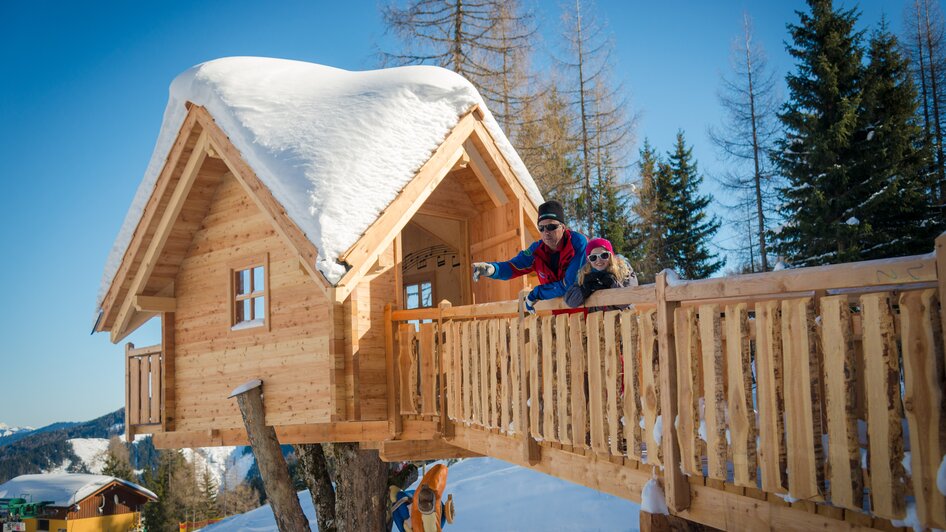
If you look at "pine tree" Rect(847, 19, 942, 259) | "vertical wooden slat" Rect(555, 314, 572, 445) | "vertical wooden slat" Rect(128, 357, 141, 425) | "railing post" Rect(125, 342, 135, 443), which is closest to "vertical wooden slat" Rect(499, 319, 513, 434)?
"vertical wooden slat" Rect(555, 314, 572, 445)

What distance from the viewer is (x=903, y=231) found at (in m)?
21.1

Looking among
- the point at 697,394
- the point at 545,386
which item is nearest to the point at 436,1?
the point at 545,386

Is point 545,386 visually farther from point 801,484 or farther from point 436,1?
point 436,1

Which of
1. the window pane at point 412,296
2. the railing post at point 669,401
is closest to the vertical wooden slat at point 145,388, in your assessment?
the window pane at point 412,296

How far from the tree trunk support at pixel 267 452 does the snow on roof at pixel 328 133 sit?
3076 millimetres

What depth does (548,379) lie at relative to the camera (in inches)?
247

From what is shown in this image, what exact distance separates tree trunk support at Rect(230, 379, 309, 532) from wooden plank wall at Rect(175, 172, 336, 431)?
0.17 meters

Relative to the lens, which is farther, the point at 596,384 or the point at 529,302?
the point at 529,302

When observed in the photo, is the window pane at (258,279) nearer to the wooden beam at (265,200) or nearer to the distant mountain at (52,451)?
the wooden beam at (265,200)

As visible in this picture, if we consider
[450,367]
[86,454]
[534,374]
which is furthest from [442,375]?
Result: [86,454]

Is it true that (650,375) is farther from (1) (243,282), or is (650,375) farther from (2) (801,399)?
(1) (243,282)

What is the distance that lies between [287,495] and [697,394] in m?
8.40

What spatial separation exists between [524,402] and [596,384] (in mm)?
1306

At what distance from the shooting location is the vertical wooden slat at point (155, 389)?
42.0 ft
